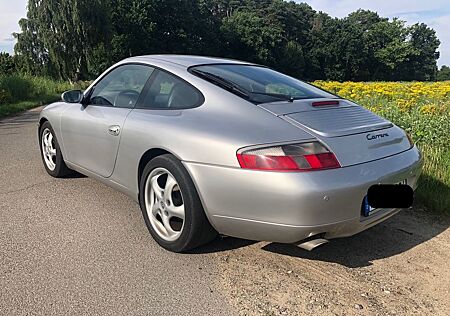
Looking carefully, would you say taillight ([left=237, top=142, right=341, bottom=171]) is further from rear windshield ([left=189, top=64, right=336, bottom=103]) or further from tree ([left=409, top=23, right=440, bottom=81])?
tree ([left=409, top=23, right=440, bottom=81])

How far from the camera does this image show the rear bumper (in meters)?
2.35

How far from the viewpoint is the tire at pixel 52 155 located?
450 centimetres

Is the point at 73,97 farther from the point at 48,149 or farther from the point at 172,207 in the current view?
the point at 172,207

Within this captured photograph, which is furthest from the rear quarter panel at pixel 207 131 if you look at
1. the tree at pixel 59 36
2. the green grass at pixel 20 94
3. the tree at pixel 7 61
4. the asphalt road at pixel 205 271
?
the tree at pixel 7 61

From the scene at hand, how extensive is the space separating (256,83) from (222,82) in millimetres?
339

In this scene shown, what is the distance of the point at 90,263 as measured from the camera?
281 cm

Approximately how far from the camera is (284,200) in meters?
2.37

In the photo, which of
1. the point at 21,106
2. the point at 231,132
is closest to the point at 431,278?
the point at 231,132

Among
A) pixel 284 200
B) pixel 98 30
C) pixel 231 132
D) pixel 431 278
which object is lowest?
pixel 431 278

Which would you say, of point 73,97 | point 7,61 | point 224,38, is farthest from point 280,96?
point 224,38

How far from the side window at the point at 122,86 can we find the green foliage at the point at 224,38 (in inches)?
1007

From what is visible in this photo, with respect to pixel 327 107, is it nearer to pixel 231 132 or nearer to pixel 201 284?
pixel 231 132

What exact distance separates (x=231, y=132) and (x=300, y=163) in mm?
487

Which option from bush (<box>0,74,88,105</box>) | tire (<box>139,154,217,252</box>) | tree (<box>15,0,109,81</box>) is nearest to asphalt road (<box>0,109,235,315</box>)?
tire (<box>139,154,217,252</box>)
